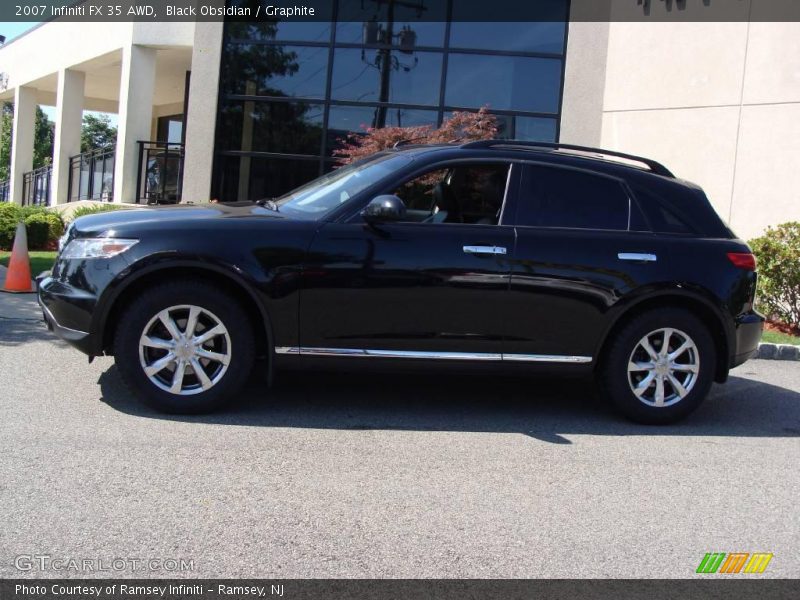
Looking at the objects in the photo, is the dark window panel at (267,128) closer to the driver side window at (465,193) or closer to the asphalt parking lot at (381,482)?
the asphalt parking lot at (381,482)

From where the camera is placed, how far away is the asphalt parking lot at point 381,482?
3.50 meters

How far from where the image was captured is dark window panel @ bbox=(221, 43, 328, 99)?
53.9 ft

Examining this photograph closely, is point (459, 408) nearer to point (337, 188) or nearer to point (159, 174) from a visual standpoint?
point (337, 188)

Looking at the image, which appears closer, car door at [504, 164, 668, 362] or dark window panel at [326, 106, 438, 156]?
car door at [504, 164, 668, 362]

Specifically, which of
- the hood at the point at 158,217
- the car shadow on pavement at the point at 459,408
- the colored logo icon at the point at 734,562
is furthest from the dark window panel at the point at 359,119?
the colored logo icon at the point at 734,562

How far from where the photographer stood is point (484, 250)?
5465mm

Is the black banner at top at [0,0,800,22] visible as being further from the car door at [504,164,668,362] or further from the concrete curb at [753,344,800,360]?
the car door at [504,164,668,362]

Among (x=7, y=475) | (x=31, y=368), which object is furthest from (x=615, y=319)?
(x=31, y=368)

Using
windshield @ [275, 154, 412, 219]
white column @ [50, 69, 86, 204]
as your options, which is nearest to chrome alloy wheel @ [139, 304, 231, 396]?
windshield @ [275, 154, 412, 219]

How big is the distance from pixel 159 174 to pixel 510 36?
26.8 ft

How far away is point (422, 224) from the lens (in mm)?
5484

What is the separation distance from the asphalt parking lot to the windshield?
4.43 ft

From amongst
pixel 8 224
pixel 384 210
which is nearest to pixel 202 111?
pixel 8 224

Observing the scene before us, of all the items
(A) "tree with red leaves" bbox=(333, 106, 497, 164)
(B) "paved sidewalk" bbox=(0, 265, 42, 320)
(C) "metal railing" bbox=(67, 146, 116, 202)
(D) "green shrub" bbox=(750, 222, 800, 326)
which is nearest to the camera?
(B) "paved sidewalk" bbox=(0, 265, 42, 320)
